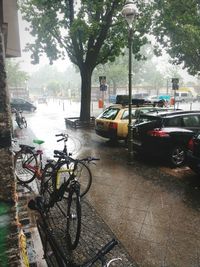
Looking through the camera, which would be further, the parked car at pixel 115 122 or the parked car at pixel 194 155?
the parked car at pixel 115 122

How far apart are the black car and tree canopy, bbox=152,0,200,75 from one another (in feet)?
35.6

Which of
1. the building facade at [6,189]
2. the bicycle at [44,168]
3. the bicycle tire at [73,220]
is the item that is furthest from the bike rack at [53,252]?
the bicycle at [44,168]

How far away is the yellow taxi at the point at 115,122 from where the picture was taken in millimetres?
10391

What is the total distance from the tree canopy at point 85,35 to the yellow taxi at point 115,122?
5677mm

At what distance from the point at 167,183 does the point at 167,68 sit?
84.9m

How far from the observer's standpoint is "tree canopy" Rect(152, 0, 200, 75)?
16.6 metres

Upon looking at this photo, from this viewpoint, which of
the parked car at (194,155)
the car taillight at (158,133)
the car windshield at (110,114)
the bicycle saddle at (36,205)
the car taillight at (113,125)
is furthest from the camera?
the car windshield at (110,114)

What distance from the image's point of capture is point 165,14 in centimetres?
1698

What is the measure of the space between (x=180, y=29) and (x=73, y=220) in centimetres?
1786

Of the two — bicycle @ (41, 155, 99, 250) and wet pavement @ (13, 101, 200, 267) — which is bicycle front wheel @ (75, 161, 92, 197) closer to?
bicycle @ (41, 155, 99, 250)

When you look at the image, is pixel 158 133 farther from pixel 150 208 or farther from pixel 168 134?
pixel 150 208

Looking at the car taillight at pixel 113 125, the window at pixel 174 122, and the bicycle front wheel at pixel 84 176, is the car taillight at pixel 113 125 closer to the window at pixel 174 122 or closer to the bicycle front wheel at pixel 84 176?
the window at pixel 174 122

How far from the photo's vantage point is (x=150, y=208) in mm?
5156

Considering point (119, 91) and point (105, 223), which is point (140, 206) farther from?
point (119, 91)
